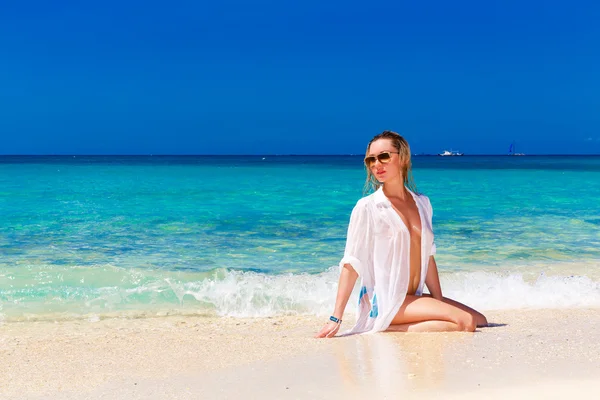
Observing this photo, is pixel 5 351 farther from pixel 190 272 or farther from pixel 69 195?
pixel 69 195

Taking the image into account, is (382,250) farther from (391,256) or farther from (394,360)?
(394,360)

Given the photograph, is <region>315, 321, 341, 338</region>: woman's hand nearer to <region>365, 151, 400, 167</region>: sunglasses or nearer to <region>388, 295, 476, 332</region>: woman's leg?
<region>388, 295, 476, 332</region>: woman's leg

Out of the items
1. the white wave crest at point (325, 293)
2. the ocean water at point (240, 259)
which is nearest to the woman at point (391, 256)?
the white wave crest at point (325, 293)

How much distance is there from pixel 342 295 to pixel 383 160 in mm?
924

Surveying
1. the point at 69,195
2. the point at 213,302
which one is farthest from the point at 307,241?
the point at 69,195

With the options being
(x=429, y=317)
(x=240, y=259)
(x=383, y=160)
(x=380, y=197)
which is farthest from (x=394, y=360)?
(x=240, y=259)

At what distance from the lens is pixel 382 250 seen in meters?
4.21

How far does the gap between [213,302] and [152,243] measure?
392cm

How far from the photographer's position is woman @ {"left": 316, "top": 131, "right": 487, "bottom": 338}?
163 inches

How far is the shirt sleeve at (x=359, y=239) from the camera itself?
4160 mm

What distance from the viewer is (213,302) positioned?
238 inches

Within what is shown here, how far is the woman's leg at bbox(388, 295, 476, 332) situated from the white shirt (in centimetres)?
7

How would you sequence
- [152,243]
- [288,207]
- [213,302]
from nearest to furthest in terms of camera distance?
[213,302]
[152,243]
[288,207]
